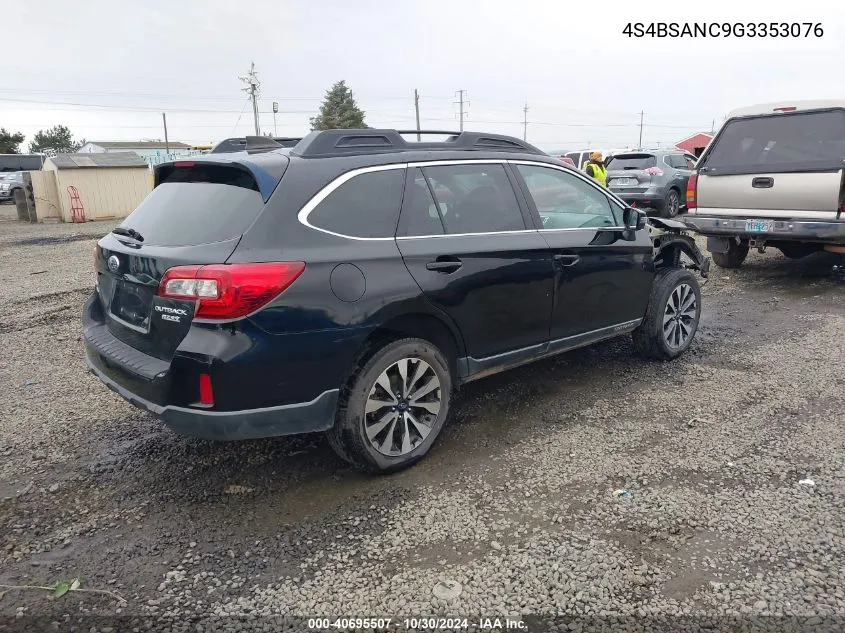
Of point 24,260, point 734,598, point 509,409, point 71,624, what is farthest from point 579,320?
point 24,260

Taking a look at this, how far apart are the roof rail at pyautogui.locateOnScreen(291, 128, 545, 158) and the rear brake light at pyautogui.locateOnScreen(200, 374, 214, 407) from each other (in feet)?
4.09

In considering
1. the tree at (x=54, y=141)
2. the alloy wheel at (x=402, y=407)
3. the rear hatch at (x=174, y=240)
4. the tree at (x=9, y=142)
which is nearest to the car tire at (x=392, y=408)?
the alloy wheel at (x=402, y=407)

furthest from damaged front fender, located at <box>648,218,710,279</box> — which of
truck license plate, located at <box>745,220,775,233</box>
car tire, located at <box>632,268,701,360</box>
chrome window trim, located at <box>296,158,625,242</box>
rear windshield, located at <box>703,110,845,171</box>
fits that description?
rear windshield, located at <box>703,110,845,171</box>

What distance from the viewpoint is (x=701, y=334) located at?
20.3ft

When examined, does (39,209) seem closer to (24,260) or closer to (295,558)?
(24,260)

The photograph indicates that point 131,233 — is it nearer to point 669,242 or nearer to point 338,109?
point 669,242

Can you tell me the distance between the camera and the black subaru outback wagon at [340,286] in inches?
116

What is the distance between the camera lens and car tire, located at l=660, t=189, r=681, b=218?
1539 centimetres

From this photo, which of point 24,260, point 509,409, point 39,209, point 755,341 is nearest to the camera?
point 509,409

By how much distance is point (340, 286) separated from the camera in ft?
10.3

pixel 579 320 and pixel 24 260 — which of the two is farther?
pixel 24 260

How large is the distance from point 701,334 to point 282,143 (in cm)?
430

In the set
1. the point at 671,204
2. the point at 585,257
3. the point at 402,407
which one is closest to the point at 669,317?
the point at 585,257

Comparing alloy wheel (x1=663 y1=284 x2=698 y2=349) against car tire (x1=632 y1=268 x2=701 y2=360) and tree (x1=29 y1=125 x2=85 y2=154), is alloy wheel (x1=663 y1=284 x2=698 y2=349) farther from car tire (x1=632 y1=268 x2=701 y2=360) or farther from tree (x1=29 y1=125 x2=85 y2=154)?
tree (x1=29 y1=125 x2=85 y2=154)
